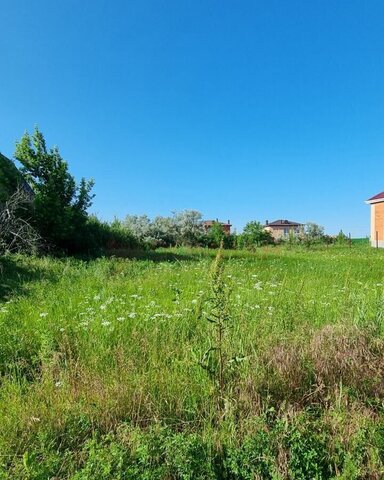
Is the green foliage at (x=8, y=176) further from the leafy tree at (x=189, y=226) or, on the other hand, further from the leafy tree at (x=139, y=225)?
the leafy tree at (x=189, y=226)

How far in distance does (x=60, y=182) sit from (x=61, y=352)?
43.5 ft

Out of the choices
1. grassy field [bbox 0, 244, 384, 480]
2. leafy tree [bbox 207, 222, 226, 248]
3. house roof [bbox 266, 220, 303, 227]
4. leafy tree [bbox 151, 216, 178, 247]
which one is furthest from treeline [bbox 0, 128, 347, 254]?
house roof [bbox 266, 220, 303, 227]

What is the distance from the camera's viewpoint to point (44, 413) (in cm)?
235

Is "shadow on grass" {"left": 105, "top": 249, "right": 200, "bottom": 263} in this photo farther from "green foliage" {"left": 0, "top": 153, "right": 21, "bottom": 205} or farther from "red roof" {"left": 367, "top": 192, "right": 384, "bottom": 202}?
"red roof" {"left": 367, "top": 192, "right": 384, "bottom": 202}

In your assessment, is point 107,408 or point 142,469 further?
point 107,408

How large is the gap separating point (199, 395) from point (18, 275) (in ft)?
22.0

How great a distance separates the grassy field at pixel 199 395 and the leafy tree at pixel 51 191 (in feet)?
35.9

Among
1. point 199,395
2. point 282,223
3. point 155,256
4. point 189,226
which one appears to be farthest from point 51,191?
point 282,223

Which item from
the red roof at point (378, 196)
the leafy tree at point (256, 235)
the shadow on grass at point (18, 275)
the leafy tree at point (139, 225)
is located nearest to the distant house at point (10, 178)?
the shadow on grass at point (18, 275)

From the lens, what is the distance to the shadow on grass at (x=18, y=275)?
674cm

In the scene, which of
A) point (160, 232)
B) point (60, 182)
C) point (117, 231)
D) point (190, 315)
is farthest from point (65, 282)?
point (160, 232)

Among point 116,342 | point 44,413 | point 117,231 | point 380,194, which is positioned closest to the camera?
point 44,413

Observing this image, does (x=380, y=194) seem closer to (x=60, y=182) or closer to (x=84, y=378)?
(x=60, y=182)

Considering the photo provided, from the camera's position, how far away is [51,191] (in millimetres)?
14891
